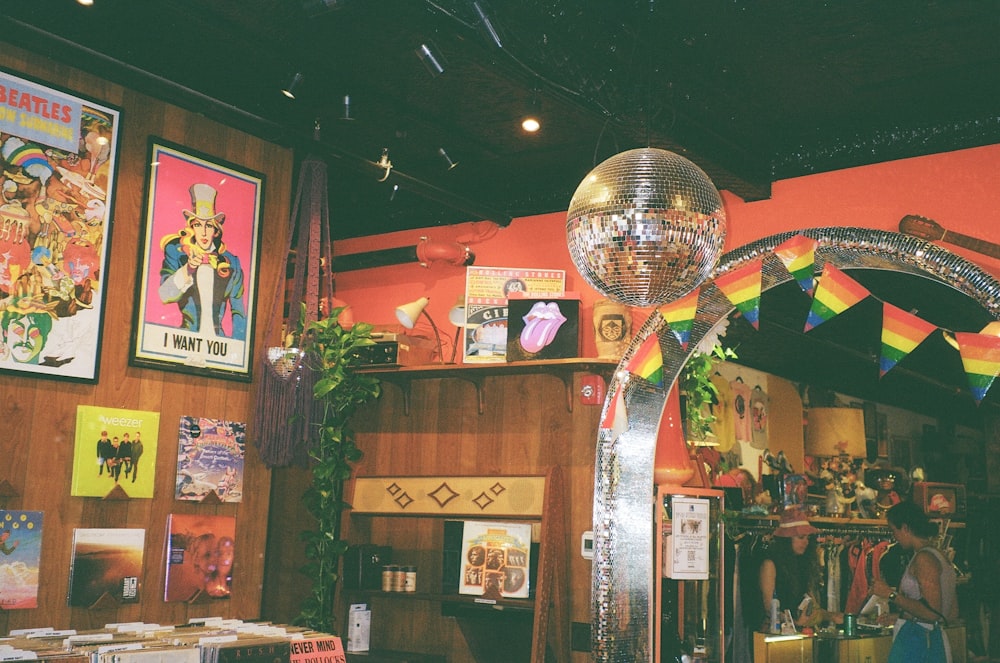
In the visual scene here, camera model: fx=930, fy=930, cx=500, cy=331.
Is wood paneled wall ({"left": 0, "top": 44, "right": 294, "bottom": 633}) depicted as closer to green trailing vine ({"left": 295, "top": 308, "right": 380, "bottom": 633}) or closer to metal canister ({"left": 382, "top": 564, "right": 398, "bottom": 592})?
green trailing vine ({"left": 295, "top": 308, "right": 380, "bottom": 633})

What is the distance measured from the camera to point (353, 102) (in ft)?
14.1

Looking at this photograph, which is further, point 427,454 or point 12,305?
point 427,454

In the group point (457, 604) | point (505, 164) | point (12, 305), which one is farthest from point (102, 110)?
point (457, 604)

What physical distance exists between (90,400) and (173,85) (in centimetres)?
123

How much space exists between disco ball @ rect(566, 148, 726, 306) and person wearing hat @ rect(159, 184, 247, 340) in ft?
6.00

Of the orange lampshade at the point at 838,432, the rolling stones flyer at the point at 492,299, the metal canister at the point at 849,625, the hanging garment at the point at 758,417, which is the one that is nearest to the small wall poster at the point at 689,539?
the rolling stones flyer at the point at 492,299

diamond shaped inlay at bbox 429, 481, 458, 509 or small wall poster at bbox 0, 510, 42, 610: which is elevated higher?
diamond shaped inlay at bbox 429, 481, 458, 509

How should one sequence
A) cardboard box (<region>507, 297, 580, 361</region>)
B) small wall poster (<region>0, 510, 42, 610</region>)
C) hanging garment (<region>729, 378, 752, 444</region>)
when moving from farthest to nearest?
1. hanging garment (<region>729, 378, 752, 444</region>)
2. cardboard box (<region>507, 297, 580, 361</region>)
3. small wall poster (<region>0, 510, 42, 610</region>)

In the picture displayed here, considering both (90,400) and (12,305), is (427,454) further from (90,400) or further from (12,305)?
(12,305)

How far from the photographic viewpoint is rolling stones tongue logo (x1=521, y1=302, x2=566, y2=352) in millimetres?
4594

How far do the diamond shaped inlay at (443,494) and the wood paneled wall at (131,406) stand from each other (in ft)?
3.97

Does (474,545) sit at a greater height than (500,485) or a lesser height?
lesser

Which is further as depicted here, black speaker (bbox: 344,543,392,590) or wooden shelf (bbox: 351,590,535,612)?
black speaker (bbox: 344,543,392,590)

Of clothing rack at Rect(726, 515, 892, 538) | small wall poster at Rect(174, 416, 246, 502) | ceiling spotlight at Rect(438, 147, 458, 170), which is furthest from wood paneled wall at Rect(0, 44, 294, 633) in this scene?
clothing rack at Rect(726, 515, 892, 538)
